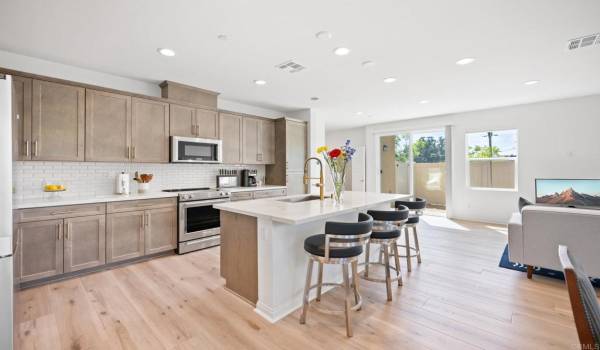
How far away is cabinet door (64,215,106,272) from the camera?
9.98ft

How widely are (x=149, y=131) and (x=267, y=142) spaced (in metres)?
2.28

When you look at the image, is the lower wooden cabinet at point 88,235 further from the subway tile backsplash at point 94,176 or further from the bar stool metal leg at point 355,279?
the bar stool metal leg at point 355,279

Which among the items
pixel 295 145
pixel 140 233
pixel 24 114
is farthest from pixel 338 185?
pixel 24 114

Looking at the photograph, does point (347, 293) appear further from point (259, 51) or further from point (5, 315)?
point (259, 51)

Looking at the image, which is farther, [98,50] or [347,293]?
[98,50]

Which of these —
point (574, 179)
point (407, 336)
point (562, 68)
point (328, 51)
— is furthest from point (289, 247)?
point (574, 179)

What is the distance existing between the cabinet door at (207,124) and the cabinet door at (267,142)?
106 cm

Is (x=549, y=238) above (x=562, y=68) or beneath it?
beneath

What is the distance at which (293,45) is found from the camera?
2.90 meters

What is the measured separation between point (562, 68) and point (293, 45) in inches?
141

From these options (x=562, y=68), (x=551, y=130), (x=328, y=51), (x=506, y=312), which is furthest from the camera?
(x=551, y=130)

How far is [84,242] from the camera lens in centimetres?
315

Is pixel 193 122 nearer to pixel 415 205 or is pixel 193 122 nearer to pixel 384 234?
pixel 384 234

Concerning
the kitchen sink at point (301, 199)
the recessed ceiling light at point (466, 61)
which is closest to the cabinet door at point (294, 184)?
the kitchen sink at point (301, 199)
